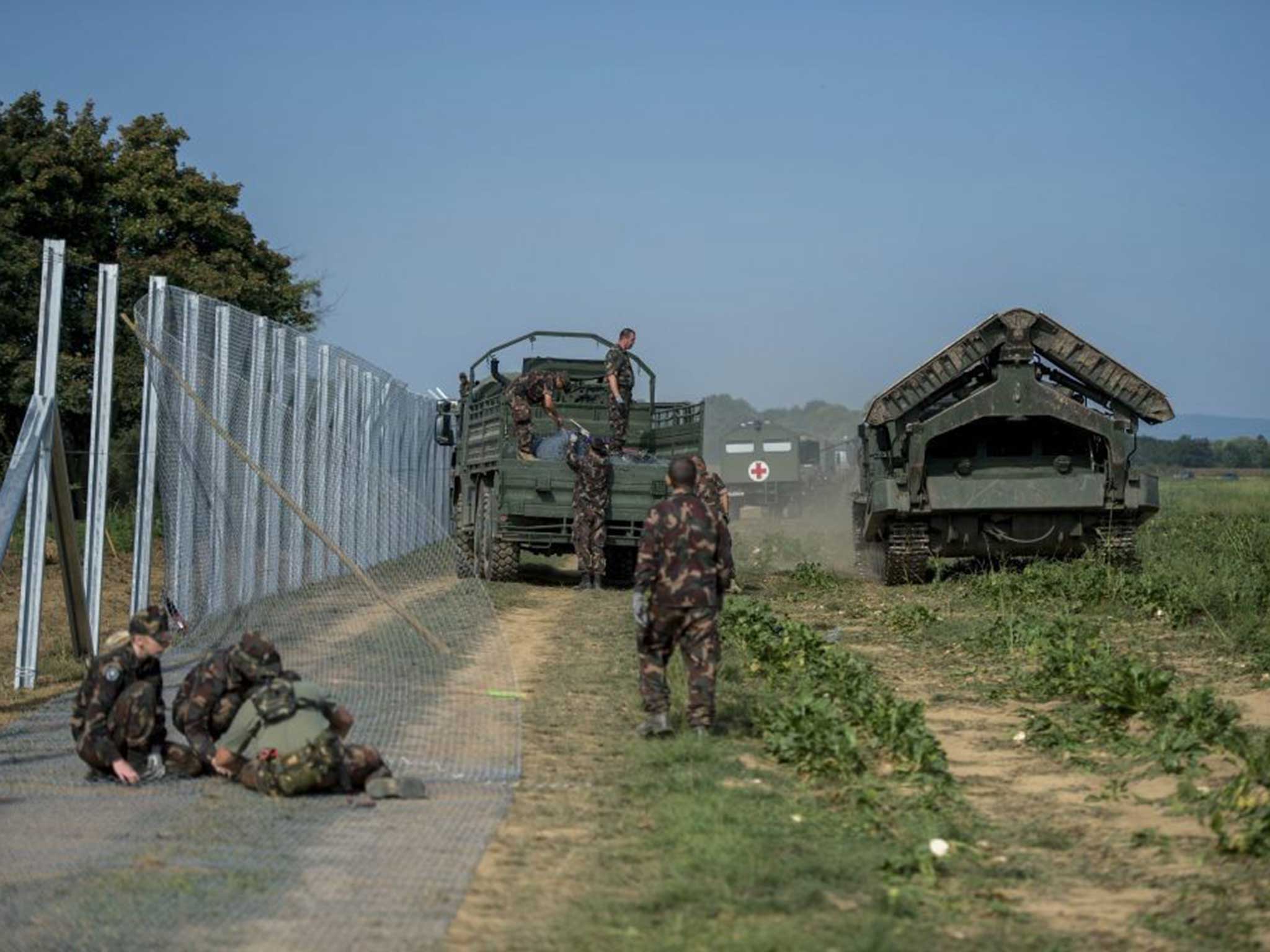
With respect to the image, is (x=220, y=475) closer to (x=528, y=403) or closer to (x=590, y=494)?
(x=590, y=494)

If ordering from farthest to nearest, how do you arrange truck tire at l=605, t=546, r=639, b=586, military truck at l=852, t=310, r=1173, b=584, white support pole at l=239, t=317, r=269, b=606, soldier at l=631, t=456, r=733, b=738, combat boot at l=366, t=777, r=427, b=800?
truck tire at l=605, t=546, r=639, b=586
military truck at l=852, t=310, r=1173, b=584
white support pole at l=239, t=317, r=269, b=606
soldier at l=631, t=456, r=733, b=738
combat boot at l=366, t=777, r=427, b=800

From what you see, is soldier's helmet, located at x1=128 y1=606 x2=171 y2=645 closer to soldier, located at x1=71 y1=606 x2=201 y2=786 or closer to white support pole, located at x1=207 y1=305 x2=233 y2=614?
soldier, located at x1=71 y1=606 x2=201 y2=786

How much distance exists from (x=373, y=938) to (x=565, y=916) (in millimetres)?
712

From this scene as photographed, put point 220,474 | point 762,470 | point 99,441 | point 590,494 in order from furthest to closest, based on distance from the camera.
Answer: point 762,470 → point 590,494 → point 220,474 → point 99,441

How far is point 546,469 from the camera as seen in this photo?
20.9 metres

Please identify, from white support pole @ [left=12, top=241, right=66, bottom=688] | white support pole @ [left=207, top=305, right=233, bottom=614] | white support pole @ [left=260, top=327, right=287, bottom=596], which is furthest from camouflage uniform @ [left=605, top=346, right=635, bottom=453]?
white support pole @ [left=12, top=241, right=66, bottom=688]

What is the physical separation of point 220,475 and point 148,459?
1.12 m

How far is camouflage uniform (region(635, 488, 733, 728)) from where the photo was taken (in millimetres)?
10414

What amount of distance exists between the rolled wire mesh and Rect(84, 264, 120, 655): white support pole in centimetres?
63

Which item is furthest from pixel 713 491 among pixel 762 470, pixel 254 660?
pixel 762 470

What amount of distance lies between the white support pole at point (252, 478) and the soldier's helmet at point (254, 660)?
6122mm

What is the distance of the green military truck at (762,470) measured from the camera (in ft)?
167

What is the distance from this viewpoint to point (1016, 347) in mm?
20391

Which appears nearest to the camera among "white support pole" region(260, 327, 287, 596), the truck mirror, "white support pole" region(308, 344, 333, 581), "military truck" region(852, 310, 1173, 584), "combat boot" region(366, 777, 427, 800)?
"combat boot" region(366, 777, 427, 800)
